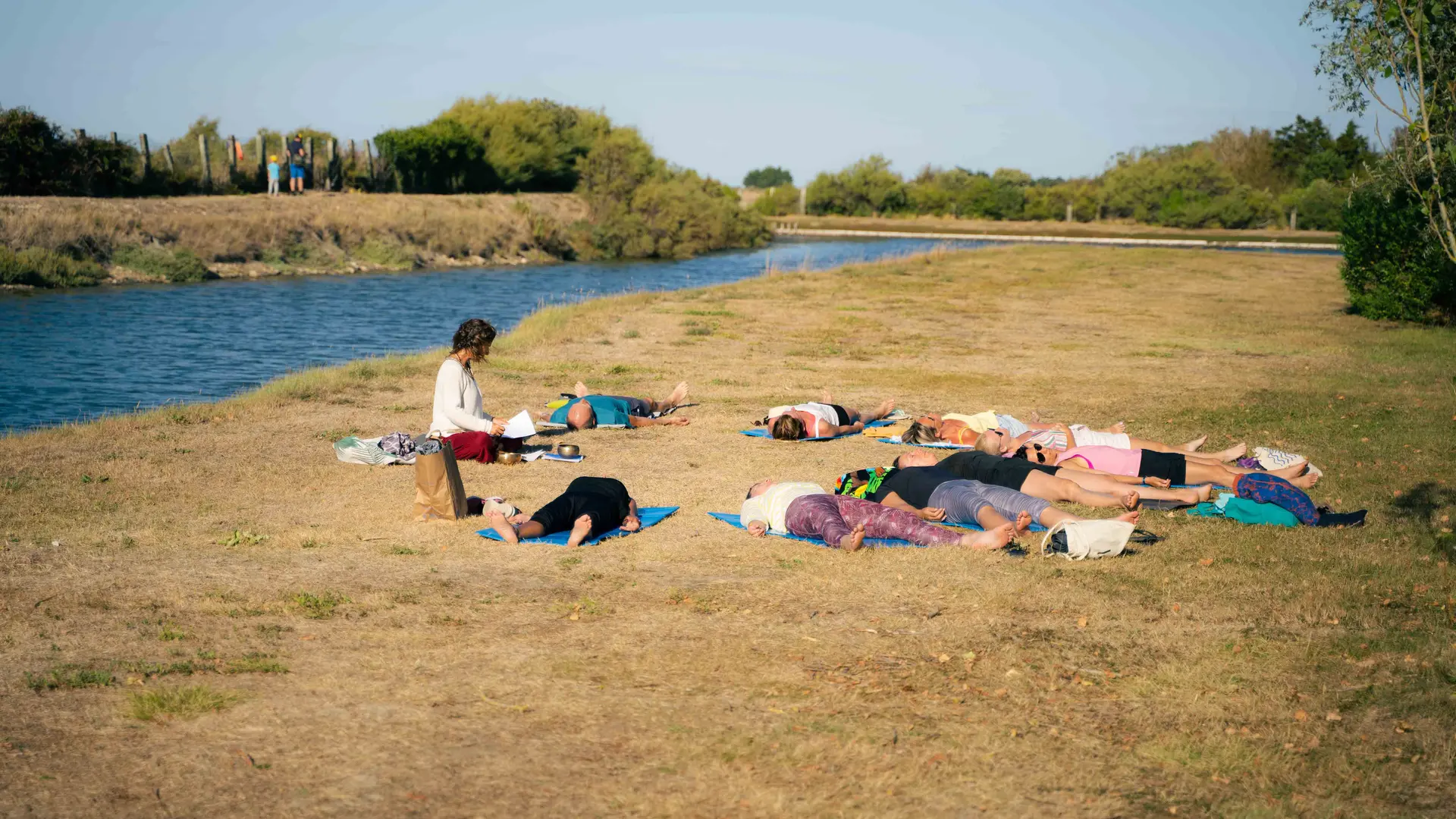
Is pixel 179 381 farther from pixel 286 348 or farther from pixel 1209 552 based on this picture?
pixel 1209 552

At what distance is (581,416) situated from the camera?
12672mm

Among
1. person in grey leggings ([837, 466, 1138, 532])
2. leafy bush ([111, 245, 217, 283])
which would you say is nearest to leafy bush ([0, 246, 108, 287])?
leafy bush ([111, 245, 217, 283])

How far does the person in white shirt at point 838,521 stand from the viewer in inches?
310

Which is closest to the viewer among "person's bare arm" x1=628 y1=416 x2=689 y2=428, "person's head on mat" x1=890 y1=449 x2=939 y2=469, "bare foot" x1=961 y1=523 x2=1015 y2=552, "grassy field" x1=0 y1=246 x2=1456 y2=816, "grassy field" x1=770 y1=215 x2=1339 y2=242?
"grassy field" x1=0 y1=246 x2=1456 y2=816

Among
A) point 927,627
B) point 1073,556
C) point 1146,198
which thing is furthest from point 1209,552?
point 1146,198

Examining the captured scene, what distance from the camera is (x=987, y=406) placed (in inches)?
580

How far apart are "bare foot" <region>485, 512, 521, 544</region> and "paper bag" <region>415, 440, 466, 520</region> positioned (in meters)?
0.53

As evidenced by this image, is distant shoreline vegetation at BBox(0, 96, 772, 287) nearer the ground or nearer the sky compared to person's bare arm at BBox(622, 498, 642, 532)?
nearer the sky

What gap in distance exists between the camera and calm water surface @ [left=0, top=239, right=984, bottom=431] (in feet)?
58.6

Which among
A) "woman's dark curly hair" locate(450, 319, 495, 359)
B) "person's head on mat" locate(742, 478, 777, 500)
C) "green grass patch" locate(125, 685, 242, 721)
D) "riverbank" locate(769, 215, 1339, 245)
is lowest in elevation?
"green grass patch" locate(125, 685, 242, 721)

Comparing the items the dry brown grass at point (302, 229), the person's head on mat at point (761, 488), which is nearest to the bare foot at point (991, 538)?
the person's head on mat at point (761, 488)

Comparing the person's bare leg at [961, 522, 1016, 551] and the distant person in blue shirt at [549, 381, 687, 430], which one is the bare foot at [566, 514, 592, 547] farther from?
the distant person in blue shirt at [549, 381, 687, 430]

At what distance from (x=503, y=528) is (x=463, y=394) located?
2.77m

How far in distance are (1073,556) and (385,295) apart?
31.0 m
